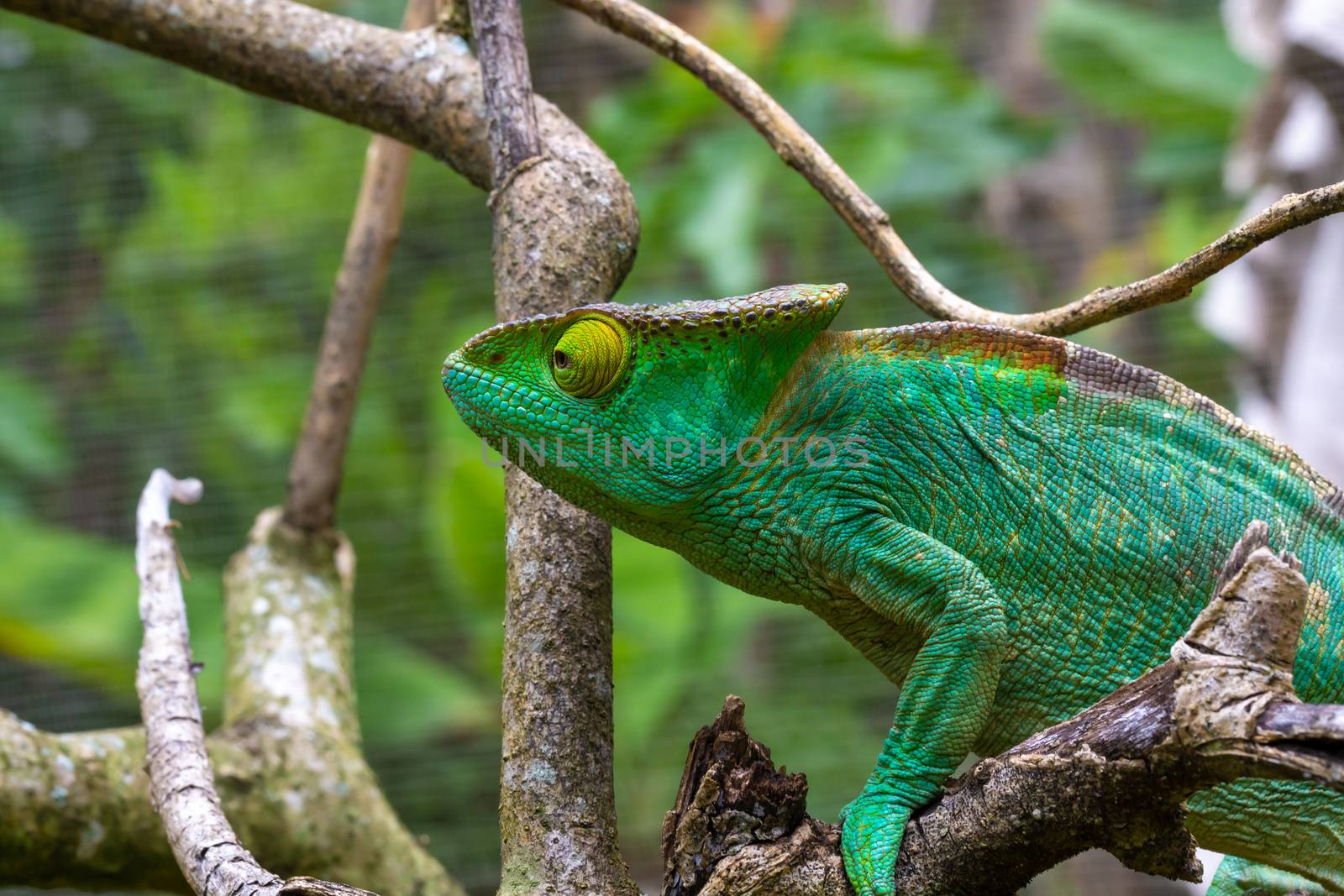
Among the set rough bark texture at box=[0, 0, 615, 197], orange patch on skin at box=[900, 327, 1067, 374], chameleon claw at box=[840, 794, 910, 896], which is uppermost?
rough bark texture at box=[0, 0, 615, 197]

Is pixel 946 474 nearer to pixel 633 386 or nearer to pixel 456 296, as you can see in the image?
pixel 633 386

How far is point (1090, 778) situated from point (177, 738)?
126 cm

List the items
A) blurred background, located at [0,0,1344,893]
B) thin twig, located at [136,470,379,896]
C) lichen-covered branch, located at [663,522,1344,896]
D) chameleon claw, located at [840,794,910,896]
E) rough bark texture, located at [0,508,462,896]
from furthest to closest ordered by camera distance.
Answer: blurred background, located at [0,0,1344,893]
rough bark texture, located at [0,508,462,896]
thin twig, located at [136,470,379,896]
chameleon claw, located at [840,794,910,896]
lichen-covered branch, located at [663,522,1344,896]

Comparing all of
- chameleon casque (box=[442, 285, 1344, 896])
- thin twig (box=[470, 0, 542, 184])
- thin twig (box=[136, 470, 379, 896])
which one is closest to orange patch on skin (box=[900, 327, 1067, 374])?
chameleon casque (box=[442, 285, 1344, 896])

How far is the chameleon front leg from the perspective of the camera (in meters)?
1.42

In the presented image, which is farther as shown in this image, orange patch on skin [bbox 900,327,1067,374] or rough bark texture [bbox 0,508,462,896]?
rough bark texture [bbox 0,508,462,896]

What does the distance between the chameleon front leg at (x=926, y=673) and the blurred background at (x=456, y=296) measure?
278cm

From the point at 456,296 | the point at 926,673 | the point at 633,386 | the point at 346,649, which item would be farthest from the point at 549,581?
the point at 456,296

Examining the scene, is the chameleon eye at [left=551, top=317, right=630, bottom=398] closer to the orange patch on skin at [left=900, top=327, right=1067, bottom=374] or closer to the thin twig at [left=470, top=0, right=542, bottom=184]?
the orange patch on skin at [left=900, top=327, right=1067, bottom=374]

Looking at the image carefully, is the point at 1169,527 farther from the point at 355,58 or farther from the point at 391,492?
the point at 391,492

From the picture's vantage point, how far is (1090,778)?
1202 millimetres

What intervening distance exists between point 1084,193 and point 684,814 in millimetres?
6168

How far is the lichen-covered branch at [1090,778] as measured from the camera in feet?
3.65

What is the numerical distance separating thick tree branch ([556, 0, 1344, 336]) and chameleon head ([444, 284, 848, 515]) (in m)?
0.35
